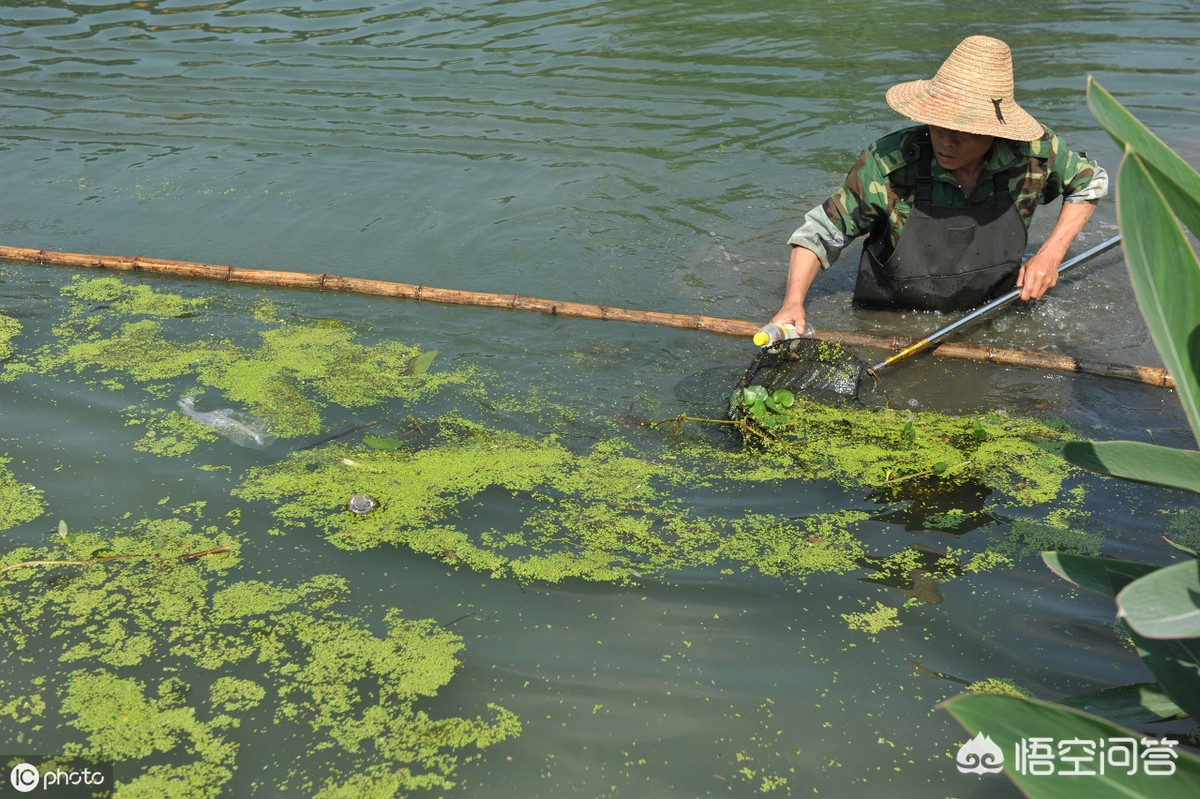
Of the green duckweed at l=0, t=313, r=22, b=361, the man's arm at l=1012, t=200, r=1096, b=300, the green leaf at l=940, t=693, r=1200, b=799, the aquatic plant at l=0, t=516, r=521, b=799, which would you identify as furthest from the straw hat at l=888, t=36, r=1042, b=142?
the green duckweed at l=0, t=313, r=22, b=361

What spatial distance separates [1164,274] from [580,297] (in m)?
3.36

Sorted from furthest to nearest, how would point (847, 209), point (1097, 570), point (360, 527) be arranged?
1. point (847, 209)
2. point (360, 527)
3. point (1097, 570)

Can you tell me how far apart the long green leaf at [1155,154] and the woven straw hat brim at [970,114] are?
A: 1967 mm

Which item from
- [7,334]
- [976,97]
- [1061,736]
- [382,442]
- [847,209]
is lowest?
[382,442]

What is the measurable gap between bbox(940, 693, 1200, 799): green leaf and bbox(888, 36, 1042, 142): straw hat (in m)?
2.36

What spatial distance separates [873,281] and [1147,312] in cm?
287

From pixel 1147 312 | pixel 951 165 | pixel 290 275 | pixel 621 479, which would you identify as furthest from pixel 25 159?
pixel 1147 312

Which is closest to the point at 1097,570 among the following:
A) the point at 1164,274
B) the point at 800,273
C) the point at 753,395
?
the point at 1164,274

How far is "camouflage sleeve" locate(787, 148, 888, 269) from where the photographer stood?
11.6 feet

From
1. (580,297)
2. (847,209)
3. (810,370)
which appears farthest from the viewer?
(580,297)

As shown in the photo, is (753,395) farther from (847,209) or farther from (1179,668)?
(1179,668)

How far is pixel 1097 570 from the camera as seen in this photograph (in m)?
1.56

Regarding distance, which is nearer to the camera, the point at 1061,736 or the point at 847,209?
the point at 1061,736

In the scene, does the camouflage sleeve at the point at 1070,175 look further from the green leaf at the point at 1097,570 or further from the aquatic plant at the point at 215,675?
the aquatic plant at the point at 215,675
